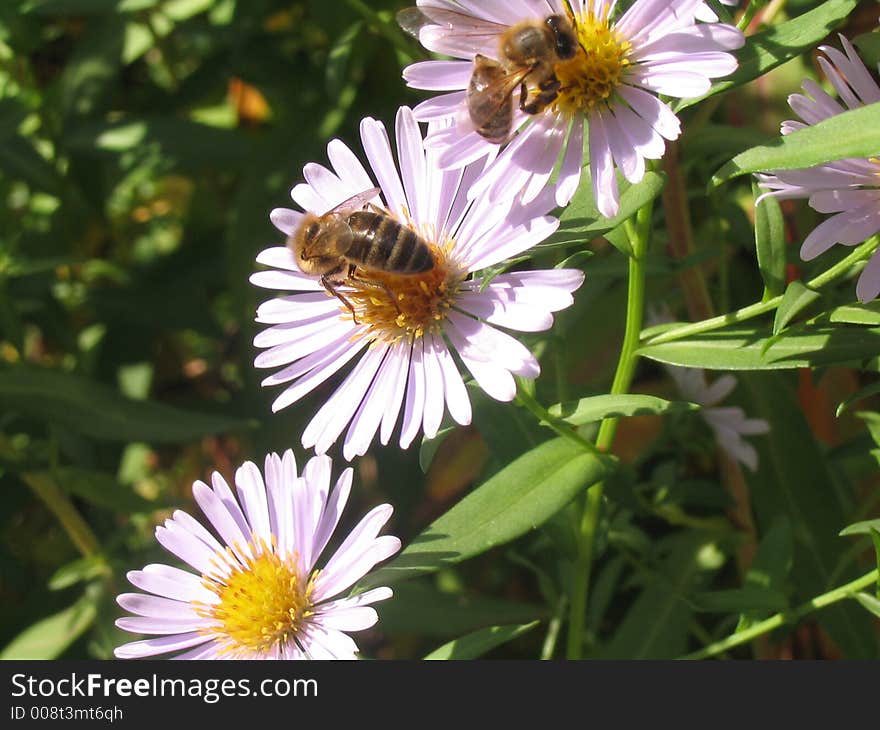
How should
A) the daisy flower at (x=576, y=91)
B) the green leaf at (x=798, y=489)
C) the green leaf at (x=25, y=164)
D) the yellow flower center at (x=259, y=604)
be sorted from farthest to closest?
the green leaf at (x=25, y=164) → the green leaf at (x=798, y=489) → the yellow flower center at (x=259, y=604) → the daisy flower at (x=576, y=91)

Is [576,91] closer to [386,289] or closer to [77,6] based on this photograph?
[386,289]

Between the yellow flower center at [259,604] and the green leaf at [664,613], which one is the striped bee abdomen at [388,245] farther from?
the green leaf at [664,613]

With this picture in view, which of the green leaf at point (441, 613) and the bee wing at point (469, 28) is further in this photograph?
the green leaf at point (441, 613)

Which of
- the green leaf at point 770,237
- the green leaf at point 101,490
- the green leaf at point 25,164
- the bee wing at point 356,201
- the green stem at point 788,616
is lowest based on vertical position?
the green stem at point 788,616

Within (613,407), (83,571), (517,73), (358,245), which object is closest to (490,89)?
(517,73)

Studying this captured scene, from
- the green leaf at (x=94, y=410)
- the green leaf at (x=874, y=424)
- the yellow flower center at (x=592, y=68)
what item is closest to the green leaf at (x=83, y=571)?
the green leaf at (x=94, y=410)

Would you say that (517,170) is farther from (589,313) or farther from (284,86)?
(284,86)

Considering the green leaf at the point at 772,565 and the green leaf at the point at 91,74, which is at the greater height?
the green leaf at the point at 91,74
